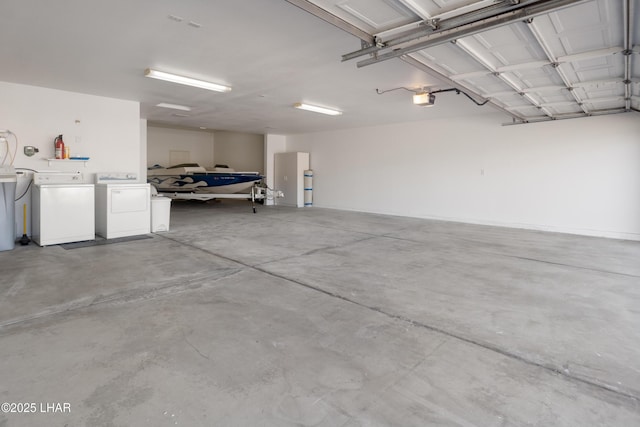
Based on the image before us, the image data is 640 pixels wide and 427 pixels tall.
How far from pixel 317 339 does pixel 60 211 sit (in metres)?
5.02

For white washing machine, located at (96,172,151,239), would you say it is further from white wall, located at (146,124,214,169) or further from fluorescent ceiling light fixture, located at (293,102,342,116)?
white wall, located at (146,124,214,169)

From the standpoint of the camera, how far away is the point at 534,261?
15.6 feet

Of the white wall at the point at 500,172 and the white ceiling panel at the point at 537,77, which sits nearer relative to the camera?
the white ceiling panel at the point at 537,77

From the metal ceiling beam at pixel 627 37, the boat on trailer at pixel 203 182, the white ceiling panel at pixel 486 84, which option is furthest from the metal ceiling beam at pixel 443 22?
the boat on trailer at pixel 203 182

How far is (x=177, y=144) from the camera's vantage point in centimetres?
1447

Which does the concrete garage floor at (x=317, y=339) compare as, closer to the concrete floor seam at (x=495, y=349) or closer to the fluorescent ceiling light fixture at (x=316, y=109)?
the concrete floor seam at (x=495, y=349)

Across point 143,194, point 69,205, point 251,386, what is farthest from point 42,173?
point 251,386

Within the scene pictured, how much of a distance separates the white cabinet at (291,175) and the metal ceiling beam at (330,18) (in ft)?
28.2

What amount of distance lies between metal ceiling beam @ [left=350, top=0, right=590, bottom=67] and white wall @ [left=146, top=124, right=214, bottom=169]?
489 inches

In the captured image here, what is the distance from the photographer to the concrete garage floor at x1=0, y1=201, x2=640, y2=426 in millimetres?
1707

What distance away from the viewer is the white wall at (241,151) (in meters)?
13.7

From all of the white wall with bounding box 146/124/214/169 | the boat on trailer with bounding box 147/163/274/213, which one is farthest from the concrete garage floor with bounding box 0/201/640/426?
the white wall with bounding box 146/124/214/169

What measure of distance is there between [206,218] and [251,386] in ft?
24.2

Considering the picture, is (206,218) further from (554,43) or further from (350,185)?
(554,43)
